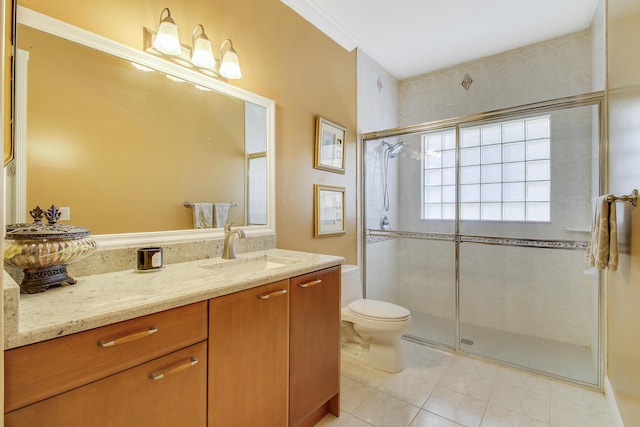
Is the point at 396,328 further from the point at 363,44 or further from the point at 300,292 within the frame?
the point at 363,44

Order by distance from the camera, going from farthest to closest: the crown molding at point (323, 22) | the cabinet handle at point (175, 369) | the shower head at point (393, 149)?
→ the shower head at point (393, 149)
the crown molding at point (323, 22)
the cabinet handle at point (175, 369)

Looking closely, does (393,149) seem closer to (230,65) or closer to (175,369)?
(230,65)

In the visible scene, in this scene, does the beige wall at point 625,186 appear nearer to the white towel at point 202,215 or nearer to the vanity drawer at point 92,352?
the vanity drawer at point 92,352

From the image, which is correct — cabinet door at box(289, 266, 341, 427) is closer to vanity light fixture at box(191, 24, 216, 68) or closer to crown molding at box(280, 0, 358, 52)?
vanity light fixture at box(191, 24, 216, 68)

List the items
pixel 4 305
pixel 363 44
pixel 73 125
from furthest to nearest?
pixel 363 44
pixel 73 125
pixel 4 305

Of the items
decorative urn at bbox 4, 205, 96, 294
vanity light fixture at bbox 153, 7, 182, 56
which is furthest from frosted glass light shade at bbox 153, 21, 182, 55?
decorative urn at bbox 4, 205, 96, 294

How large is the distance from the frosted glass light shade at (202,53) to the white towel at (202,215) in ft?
2.44

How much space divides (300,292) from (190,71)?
4.17 ft

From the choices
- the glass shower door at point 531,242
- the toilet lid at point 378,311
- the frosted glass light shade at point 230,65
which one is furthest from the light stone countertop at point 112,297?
the glass shower door at point 531,242

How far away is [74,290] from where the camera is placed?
967 millimetres

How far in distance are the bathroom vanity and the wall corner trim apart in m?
1.49

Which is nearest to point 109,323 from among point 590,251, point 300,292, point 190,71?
point 300,292

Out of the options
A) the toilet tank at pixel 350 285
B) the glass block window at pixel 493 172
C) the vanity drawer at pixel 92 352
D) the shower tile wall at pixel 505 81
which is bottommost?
the toilet tank at pixel 350 285

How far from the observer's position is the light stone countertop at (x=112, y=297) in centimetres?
67
